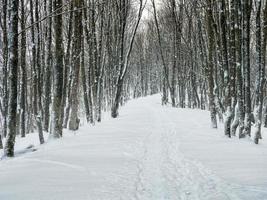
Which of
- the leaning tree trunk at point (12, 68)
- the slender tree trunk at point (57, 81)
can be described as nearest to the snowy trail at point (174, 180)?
the leaning tree trunk at point (12, 68)

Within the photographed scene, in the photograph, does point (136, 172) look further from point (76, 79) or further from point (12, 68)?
point (76, 79)

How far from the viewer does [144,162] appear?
8.80 meters

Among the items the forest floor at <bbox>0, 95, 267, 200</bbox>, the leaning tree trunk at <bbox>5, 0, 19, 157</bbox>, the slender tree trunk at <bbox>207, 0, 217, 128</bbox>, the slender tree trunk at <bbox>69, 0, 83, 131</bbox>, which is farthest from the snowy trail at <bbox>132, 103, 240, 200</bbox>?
the slender tree trunk at <bbox>207, 0, 217, 128</bbox>

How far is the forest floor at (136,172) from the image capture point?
234 inches

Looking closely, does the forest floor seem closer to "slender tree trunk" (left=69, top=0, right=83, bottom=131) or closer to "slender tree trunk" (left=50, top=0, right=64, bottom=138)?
"slender tree trunk" (left=50, top=0, right=64, bottom=138)

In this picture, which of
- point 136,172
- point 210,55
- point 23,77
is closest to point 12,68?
point 136,172

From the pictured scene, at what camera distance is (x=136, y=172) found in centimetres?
772

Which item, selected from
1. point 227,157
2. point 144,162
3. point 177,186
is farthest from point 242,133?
point 177,186

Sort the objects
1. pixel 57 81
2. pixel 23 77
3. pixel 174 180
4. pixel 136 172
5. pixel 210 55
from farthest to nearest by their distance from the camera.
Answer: pixel 23 77
pixel 210 55
pixel 57 81
pixel 136 172
pixel 174 180

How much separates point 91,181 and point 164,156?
3244 millimetres

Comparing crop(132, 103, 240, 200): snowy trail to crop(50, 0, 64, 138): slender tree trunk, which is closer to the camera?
crop(132, 103, 240, 200): snowy trail

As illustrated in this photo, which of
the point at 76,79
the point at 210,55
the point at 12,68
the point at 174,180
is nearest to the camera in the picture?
the point at 174,180

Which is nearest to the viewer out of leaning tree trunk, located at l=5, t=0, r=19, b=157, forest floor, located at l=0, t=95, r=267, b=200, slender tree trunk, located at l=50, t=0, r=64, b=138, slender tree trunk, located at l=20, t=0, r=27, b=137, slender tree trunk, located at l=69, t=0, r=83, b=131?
forest floor, located at l=0, t=95, r=267, b=200

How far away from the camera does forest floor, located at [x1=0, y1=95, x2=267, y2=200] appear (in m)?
5.95
